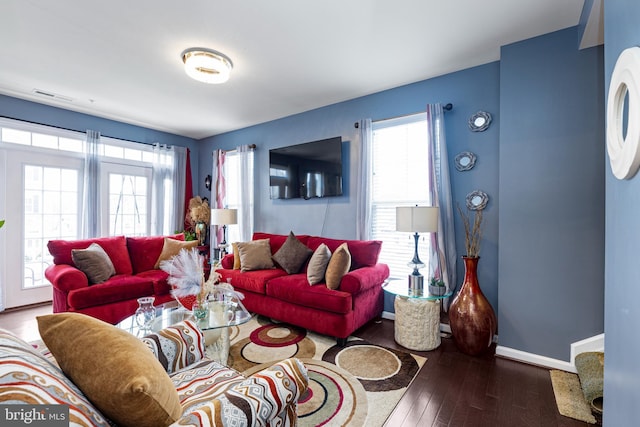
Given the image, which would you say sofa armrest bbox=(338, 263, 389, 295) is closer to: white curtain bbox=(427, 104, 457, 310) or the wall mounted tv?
white curtain bbox=(427, 104, 457, 310)

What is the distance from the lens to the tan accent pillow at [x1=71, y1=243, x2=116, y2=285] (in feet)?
9.93

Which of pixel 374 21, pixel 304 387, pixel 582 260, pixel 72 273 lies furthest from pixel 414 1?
pixel 72 273

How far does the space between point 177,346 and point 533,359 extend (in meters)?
2.71

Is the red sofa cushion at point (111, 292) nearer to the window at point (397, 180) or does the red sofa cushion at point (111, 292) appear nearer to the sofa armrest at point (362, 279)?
the sofa armrest at point (362, 279)

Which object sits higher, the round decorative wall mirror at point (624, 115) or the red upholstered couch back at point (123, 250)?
the round decorative wall mirror at point (624, 115)

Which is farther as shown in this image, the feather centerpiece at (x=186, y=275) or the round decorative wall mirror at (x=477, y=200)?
the round decorative wall mirror at (x=477, y=200)

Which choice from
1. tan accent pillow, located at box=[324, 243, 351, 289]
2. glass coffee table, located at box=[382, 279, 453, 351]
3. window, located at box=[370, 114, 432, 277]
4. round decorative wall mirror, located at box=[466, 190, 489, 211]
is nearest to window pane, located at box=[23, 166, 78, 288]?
tan accent pillow, located at box=[324, 243, 351, 289]

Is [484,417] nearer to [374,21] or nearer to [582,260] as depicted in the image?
[582,260]

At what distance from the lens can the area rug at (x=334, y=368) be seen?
70.2 inches

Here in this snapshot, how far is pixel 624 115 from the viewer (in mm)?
1098

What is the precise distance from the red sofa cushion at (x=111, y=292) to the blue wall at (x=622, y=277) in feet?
12.5

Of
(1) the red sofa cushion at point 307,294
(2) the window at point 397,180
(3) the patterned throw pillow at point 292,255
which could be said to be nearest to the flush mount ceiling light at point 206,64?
(2) the window at point 397,180

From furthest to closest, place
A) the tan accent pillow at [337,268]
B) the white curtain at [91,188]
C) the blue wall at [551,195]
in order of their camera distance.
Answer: the white curtain at [91,188], the tan accent pillow at [337,268], the blue wall at [551,195]

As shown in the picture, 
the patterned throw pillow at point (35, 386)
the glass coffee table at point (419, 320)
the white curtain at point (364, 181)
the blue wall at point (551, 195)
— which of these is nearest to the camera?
the patterned throw pillow at point (35, 386)
